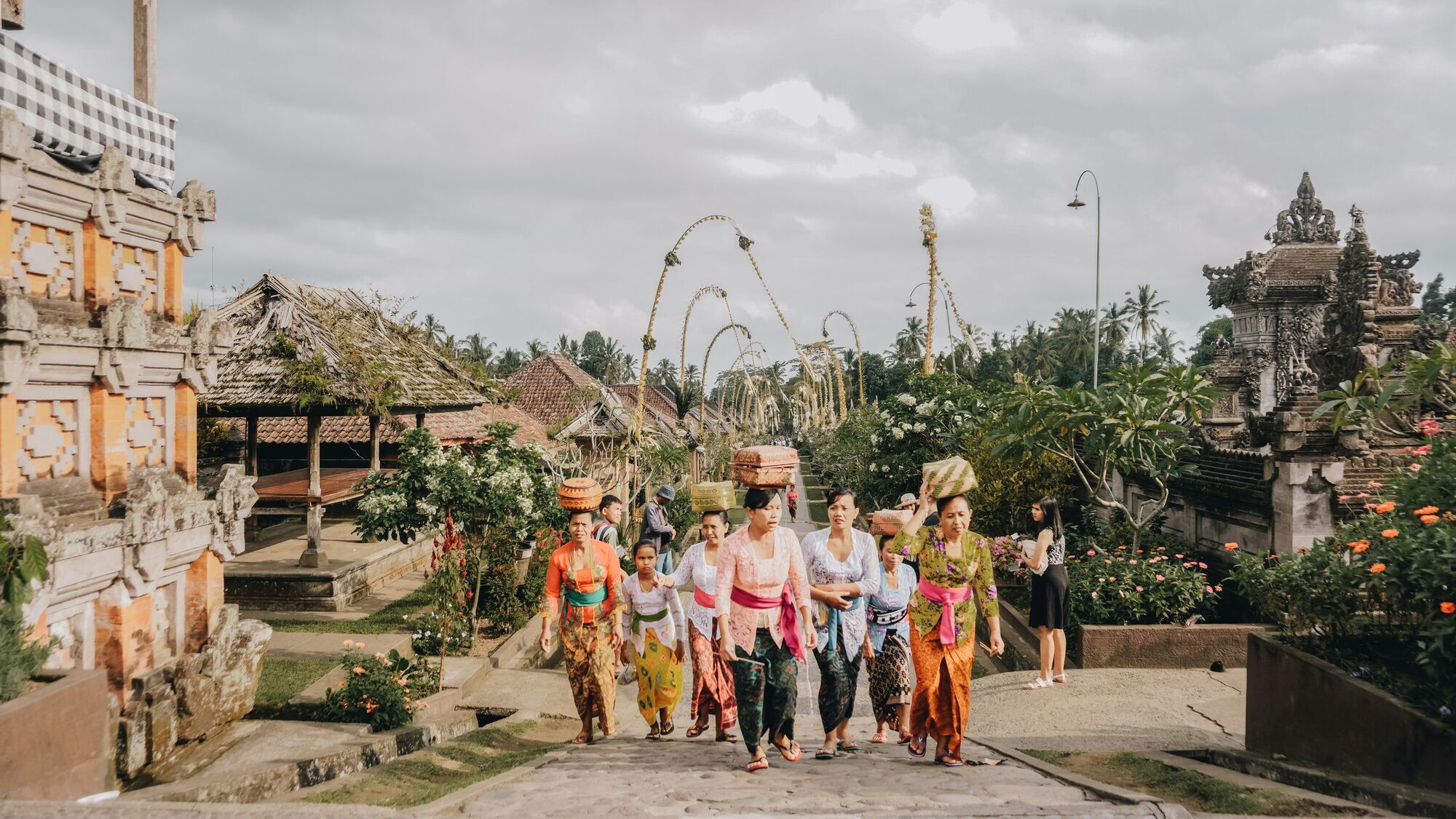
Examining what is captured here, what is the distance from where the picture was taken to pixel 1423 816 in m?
4.02

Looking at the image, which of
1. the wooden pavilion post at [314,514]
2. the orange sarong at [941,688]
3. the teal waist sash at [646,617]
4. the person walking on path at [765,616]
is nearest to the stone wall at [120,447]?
the teal waist sash at [646,617]

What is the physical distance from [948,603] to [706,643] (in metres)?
1.80

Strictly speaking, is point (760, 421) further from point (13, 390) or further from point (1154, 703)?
point (13, 390)

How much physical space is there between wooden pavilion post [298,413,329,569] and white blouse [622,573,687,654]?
26.5ft

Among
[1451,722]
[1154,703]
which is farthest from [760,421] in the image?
[1451,722]

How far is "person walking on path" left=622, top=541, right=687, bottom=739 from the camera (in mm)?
6754

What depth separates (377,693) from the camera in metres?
6.98

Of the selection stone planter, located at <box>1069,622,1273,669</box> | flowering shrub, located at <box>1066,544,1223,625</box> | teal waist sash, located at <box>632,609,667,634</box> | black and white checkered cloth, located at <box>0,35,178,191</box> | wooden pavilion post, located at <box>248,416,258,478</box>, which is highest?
black and white checkered cloth, located at <box>0,35,178,191</box>

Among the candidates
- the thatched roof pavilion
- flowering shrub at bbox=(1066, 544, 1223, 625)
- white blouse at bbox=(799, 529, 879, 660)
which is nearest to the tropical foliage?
flowering shrub at bbox=(1066, 544, 1223, 625)

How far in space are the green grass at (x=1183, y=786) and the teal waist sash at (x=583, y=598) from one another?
10.6ft

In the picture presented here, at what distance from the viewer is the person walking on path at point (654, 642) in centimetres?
675

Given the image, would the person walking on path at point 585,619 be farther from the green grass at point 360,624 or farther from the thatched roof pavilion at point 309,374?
the thatched roof pavilion at point 309,374

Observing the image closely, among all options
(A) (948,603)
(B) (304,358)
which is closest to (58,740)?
(A) (948,603)

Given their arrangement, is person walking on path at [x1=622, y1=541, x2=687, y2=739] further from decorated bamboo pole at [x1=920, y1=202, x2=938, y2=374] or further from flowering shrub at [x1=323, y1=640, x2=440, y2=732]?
decorated bamboo pole at [x1=920, y1=202, x2=938, y2=374]
